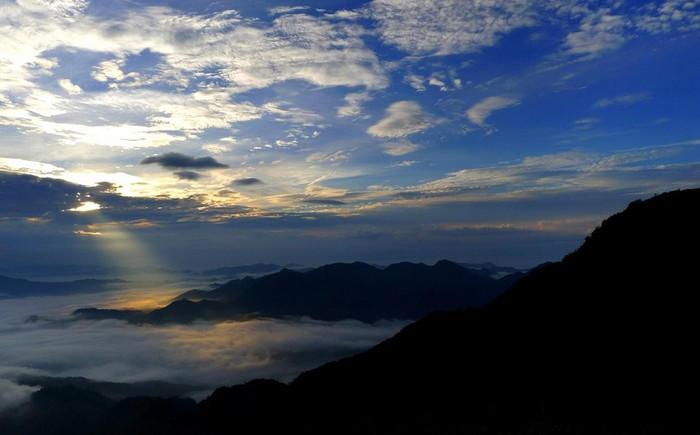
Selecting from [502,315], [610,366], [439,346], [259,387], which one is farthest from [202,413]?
[610,366]

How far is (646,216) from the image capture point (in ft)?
259

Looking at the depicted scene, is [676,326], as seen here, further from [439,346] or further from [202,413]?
[202,413]

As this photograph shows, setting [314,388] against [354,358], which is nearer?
[314,388]

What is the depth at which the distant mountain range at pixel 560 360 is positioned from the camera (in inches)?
1663

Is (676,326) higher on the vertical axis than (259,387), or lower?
higher

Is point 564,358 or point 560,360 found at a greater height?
point 564,358

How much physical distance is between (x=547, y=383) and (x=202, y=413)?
6866 inches

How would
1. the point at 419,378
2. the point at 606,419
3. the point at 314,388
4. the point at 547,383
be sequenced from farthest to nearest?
the point at 314,388, the point at 419,378, the point at 547,383, the point at 606,419

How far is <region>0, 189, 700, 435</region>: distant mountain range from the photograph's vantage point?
1663 inches

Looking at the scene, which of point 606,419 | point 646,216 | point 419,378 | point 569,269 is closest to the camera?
point 606,419

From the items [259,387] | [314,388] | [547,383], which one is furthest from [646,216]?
[259,387]

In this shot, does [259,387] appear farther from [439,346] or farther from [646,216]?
[646,216]

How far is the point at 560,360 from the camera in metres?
55.9

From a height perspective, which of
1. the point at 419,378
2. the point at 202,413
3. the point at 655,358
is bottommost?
the point at 202,413
